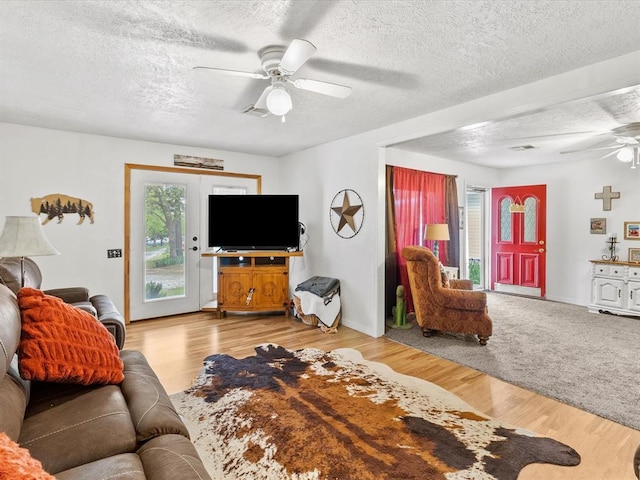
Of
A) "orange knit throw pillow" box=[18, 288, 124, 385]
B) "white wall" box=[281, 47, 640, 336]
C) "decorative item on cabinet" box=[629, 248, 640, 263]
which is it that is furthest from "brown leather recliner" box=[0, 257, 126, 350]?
"decorative item on cabinet" box=[629, 248, 640, 263]

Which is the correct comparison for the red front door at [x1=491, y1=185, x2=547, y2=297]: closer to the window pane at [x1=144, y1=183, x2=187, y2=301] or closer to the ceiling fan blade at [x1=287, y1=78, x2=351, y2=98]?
the ceiling fan blade at [x1=287, y1=78, x2=351, y2=98]

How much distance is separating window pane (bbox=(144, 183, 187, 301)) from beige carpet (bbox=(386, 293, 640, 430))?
3077 mm

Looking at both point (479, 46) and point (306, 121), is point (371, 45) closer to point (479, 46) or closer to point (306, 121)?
point (479, 46)

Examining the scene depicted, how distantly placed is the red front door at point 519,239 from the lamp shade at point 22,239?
6899 millimetres

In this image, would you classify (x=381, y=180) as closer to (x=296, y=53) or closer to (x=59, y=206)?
(x=296, y=53)

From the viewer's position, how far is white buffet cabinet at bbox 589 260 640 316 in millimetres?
4871

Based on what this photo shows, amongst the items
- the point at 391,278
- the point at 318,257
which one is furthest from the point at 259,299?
the point at 391,278

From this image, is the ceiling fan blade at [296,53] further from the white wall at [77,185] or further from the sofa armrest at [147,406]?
the white wall at [77,185]

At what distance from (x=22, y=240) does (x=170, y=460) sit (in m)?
2.37

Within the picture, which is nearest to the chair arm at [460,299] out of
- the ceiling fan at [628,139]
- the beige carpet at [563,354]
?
the beige carpet at [563,354]

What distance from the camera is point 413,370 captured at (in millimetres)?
3184

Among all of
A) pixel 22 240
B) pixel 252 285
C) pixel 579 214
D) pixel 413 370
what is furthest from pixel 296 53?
pixel 579 214

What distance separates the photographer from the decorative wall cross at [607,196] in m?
5.39

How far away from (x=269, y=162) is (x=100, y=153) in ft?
7.89
